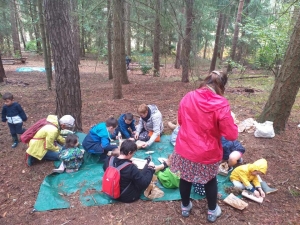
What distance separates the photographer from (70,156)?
3137mm

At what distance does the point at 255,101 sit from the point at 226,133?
235 inches

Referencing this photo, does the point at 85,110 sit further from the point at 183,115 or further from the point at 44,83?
the point at 44,83

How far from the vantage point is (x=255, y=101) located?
7.03 meters

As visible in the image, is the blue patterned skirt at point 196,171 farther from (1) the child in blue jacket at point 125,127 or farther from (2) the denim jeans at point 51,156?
(2) the denim jeans at point 51,156

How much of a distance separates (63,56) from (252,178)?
353 centimetres

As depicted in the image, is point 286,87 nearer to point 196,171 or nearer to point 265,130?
point 265,130

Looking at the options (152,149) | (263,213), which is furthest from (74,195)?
(263,213)

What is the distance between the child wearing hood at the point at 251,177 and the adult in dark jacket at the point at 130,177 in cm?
117

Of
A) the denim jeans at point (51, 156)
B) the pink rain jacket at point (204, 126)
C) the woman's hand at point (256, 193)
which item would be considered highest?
the pink rain jacket at point (204, 126)

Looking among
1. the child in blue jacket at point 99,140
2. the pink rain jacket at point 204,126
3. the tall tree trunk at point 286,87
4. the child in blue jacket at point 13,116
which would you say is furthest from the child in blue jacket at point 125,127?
the tall tree trunk at point 286,87

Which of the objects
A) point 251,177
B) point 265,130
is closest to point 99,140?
point 251,177

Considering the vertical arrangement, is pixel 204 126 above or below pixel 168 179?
above

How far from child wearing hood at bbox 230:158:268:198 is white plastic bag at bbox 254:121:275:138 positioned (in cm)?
157

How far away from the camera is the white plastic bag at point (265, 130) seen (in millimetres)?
4094
